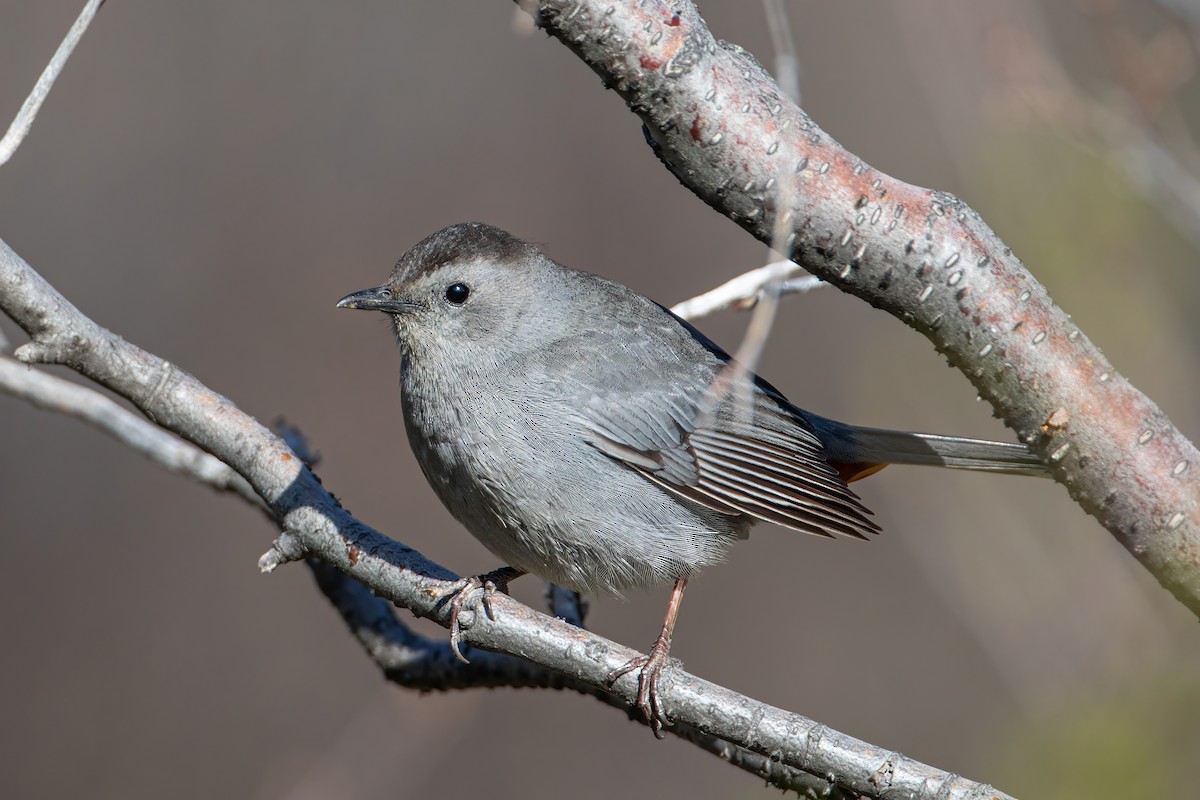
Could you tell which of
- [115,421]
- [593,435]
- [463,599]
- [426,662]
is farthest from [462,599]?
[115,421]

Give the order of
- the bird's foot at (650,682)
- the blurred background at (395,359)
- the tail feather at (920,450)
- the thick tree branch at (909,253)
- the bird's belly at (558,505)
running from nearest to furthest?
the thick tree branch at (909,253), the bird's foot at (650,682), the bird's belly at (558,505), the tail feather at (920,450), the blurred background at (395,359)

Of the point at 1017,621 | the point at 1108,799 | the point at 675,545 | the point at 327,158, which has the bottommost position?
the point at 675,545

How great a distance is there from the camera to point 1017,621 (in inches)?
197

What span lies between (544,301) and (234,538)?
14.4ft

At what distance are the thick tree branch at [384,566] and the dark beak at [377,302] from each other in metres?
0.68

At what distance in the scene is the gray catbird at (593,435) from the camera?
136 inches

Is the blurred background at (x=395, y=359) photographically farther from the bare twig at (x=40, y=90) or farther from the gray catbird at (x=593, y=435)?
the bare twig at (x=40, y=90)

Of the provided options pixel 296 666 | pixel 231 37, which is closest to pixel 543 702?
pixel 296 666

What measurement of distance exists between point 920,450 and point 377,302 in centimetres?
193

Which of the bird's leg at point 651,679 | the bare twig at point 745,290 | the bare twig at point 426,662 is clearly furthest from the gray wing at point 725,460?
the bare twig at point 426,662

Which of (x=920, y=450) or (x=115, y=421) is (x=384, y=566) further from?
(x=920, y=450)

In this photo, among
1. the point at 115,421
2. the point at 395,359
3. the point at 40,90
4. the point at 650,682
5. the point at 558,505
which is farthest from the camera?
the point at 395,359

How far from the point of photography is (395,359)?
26.9 ft

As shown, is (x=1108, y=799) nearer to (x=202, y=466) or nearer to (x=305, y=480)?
(x=305, y=480)
